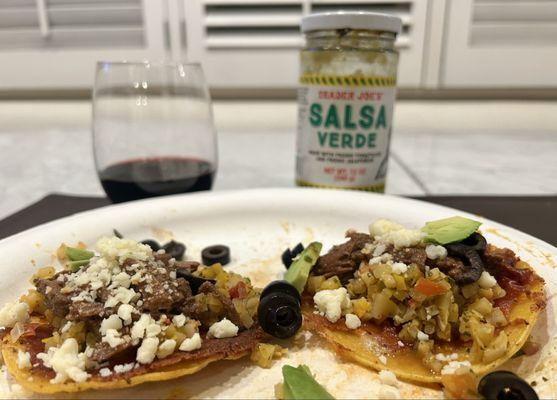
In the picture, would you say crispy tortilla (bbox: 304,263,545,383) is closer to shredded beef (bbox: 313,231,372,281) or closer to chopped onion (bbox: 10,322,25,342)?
shredded beef (bbox: 313,231,372,281)

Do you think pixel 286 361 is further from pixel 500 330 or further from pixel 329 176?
pixel 329 176

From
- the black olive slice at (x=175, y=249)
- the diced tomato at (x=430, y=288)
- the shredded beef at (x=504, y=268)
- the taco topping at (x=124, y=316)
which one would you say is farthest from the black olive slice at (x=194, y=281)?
the shredded beef at (x=504, y=268)

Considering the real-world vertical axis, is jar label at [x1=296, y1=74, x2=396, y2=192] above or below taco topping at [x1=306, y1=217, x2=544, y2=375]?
above

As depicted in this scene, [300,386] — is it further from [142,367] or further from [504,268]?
[504,268]

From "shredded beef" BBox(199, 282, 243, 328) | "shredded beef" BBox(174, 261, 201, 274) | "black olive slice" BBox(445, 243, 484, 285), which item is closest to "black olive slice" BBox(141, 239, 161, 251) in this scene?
"shredded beef" BBox(174, 261, 201, 274)

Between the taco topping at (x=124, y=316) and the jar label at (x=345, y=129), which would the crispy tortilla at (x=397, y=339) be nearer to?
the taco topping at (x=124, y=316)

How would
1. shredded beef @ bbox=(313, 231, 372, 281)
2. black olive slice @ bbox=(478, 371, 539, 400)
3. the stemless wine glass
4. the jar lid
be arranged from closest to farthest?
black olive slice @ bbox=(478, 371, 539, 400) → shredded beef @ bbox=(313, 231, 372, 281) → the jar lid → the stemless wine glass

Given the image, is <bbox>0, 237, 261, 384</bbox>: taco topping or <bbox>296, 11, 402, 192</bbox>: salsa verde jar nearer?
<bbox>0, 237, 261, 384</bbox>: taco topping
